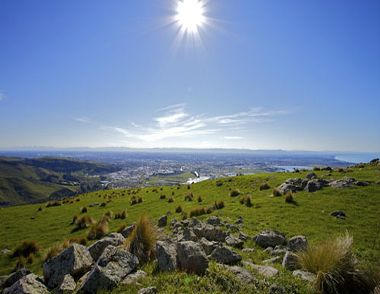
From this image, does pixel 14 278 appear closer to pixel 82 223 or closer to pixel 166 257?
pixel 166 257

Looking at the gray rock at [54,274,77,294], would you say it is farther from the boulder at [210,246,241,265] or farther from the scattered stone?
the scattered stone

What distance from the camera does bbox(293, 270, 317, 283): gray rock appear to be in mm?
7440

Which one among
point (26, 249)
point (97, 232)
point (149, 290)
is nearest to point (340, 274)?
point (149, 290)

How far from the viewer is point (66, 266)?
8.12 meters

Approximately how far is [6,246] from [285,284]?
19.3 meters

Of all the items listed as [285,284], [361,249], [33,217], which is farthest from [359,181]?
[33,217]

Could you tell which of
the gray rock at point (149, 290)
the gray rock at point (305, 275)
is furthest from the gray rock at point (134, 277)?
the gray rock at point (305, 275)

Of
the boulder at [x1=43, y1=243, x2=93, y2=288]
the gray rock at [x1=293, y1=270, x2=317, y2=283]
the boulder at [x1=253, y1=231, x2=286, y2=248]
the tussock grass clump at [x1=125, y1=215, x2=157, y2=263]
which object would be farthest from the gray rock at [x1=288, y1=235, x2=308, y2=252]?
the boulder at [x1=43, y1=243, x2=93, y2=288]

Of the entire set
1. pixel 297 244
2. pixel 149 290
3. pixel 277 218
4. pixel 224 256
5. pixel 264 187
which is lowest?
pixel 277 218

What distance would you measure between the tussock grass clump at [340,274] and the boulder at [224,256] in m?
2.56

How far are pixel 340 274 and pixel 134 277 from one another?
592cm

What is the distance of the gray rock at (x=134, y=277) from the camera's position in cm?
705

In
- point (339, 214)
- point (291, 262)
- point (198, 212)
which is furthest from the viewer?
point (198, 212)

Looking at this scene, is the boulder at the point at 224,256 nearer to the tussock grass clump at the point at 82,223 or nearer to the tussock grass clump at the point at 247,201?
the tussock grass clump at the point at 247,201
